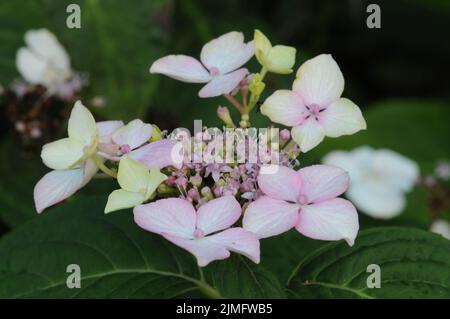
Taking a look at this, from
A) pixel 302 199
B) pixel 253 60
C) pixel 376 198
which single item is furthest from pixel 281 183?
pixel 376 198

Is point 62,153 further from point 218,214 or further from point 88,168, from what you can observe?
point 218,214

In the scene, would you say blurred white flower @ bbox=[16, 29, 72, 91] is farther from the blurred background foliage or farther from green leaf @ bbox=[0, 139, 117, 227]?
green leaf @ bbox=[0, 139, 117, 227]

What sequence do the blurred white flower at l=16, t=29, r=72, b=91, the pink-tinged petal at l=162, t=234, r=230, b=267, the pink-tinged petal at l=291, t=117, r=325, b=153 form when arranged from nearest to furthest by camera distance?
the pink-tinged petal at l=162, t=234, r=230, b=267
the pink-tinged petal at l=291, t=117, r=325, b=153
the blurred white flower at l=16, t=29, r=72, b=91

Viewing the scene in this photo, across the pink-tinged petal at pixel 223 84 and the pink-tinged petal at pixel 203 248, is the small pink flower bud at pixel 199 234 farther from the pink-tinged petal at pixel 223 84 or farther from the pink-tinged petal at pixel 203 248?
the pink-tinged petal at pixel 223 84

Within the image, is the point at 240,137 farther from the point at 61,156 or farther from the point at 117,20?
the point at 117,20

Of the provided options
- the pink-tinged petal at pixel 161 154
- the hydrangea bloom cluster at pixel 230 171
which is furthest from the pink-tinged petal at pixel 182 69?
the pink-tinged petal at pixel 161 154

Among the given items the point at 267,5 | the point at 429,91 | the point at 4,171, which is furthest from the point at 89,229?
the point at 429,91

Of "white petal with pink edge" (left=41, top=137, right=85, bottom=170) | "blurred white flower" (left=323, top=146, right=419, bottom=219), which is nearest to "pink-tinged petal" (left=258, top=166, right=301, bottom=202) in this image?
"white petal with pink edge" (left=41, top=137, right=85, bottom=170)

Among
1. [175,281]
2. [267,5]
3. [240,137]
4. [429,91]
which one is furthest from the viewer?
[429,91]
